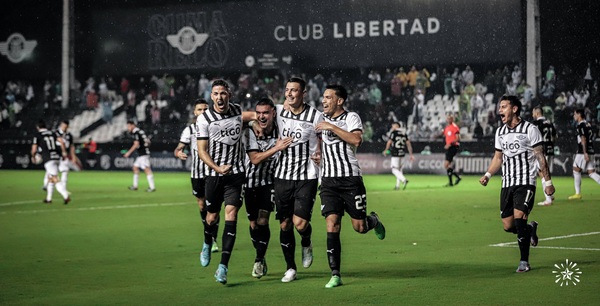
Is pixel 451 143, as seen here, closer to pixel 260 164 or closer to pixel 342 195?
pixel 260 164

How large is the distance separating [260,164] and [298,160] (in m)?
0.71

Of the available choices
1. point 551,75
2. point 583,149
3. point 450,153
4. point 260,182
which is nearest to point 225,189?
point 260,182

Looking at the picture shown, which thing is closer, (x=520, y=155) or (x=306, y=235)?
(x=306, y=235)

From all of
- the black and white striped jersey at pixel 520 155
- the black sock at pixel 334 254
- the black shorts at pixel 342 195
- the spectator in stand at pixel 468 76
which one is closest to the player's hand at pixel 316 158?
the black shorts at pixel 342 195

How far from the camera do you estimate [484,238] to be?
653 inches

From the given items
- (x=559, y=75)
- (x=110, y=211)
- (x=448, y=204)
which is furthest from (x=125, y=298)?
(x=559, y=75)

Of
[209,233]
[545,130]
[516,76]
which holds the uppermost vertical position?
[516,76]

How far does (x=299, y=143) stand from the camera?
1159 centimetres

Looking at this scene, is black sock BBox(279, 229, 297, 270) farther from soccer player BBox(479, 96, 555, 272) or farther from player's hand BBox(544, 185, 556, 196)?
player's hand BBox(544, 185, 556, 196)

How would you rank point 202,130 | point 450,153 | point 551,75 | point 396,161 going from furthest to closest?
point 551,75
point 450,153
point 396,161
point 202,130

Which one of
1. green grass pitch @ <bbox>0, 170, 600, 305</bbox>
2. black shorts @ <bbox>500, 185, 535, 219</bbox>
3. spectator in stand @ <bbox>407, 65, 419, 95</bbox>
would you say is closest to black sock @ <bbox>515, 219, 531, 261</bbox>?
black shorts @ <bbox>500, 185, 535, 219</bbox>

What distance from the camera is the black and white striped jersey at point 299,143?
11.5 meters

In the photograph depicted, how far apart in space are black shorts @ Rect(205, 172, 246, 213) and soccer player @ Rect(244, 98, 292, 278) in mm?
111

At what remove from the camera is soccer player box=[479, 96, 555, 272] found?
12586mm
